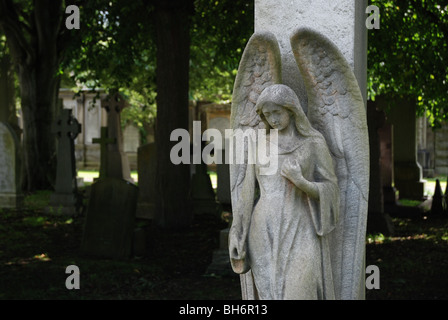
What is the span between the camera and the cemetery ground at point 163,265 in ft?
21.4

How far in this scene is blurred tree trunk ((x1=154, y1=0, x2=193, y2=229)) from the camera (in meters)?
9.78

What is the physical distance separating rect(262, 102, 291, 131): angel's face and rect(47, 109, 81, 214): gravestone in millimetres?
9255

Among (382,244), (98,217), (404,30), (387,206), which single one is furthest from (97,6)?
(387,206)

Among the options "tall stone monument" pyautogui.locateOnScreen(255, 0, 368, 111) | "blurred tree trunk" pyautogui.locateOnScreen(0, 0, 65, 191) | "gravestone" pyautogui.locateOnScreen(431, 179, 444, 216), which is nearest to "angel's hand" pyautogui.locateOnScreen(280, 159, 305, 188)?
"tall stone monument" pyautogui.locateOnScreen(255, 0, 368, 111)

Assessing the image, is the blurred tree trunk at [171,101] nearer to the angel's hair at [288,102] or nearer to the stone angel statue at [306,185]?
the stone angel statue at [306,185]

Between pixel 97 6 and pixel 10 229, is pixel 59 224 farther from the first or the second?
pixel 97 6

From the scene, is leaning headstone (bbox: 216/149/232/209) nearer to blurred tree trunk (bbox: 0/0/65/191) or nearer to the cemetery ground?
the cemetery ground

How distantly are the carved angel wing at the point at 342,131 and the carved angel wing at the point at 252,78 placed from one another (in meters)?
0.15

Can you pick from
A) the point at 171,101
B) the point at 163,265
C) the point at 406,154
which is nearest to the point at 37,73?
the point at 171,101

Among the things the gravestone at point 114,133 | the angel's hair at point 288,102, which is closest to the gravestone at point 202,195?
the gravestone at point 114,133

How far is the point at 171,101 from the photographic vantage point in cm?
988

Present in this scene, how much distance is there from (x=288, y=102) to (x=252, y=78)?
1.30 ft

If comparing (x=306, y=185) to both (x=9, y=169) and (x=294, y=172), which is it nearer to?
(x=294, y=172)

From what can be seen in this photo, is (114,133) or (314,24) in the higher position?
(314,24)
